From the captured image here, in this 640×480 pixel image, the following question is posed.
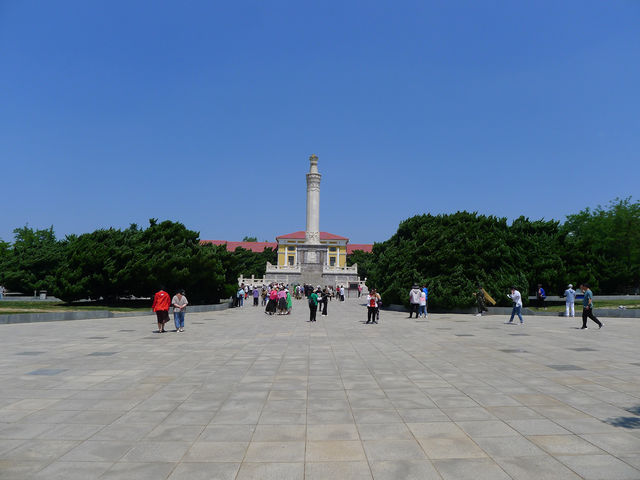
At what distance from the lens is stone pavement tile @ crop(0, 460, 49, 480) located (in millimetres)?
4098

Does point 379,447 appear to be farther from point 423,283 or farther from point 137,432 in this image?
point 423,283

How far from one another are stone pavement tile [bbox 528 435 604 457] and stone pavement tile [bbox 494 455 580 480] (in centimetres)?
25

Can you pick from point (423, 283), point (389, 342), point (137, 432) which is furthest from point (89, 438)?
point (423, 283)

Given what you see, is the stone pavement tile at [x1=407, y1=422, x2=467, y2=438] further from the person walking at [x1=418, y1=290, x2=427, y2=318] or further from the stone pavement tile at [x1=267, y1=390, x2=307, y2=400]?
the person walking at [x1=418, y1=290, x2=427, y2=318]

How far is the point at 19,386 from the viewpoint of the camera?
7543 millimetres

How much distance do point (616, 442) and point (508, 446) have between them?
44.8 inches

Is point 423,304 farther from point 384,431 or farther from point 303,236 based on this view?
point 303,236

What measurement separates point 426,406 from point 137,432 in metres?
3.62

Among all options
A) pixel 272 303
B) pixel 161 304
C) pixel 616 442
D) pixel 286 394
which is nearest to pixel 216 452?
pixel 286 394

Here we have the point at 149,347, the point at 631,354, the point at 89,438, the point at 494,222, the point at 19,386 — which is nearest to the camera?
the point at 89,438

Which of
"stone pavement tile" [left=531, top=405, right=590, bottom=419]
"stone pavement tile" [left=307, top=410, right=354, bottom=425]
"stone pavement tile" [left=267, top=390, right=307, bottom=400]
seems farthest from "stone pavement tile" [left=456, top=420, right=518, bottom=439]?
"stone pavement tile" [left=267, top=390, right=307, bottom=400]

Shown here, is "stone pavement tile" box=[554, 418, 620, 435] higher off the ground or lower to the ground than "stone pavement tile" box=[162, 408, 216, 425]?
higher

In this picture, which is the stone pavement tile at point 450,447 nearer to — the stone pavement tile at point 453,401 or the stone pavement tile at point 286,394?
the stone pavement tile at point 453,401

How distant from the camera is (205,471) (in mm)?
4207
